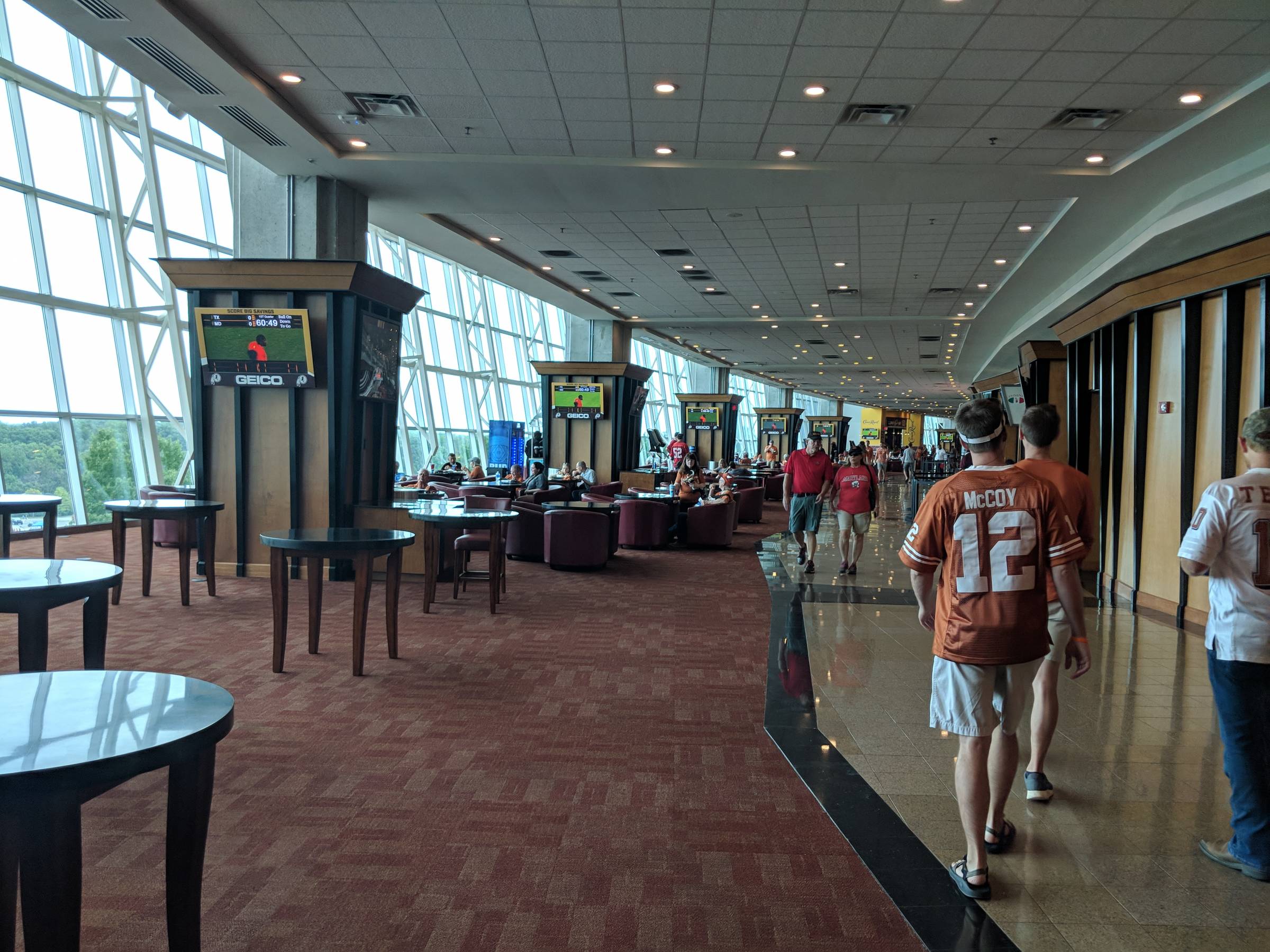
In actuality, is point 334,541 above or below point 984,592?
below

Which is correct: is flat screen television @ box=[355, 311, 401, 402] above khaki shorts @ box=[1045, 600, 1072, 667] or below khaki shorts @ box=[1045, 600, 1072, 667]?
above

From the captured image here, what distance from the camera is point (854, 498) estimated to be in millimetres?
9391

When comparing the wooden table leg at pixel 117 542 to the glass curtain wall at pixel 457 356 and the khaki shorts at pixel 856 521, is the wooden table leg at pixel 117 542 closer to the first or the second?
the khaki shorts at pixel 856 521

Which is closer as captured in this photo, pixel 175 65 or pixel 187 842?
pixel 187 842

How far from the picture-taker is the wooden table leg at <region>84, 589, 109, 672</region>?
329cm

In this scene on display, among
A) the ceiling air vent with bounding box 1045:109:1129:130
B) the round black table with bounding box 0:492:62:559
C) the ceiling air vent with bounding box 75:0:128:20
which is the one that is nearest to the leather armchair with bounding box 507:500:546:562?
the round black table with bounding box 0:492:62:559

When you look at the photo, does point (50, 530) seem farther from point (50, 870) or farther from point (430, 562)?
point (50, 870)

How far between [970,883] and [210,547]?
623 centimetres

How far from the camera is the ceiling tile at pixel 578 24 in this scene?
221 inches

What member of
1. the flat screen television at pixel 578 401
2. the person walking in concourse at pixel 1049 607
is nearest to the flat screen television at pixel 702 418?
the flat screen television at pixel 578 401

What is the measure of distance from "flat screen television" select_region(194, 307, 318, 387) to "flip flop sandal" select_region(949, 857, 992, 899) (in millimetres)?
6809

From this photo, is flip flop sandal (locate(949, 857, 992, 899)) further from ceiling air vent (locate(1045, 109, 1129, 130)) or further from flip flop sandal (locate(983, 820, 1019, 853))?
ceiling air vent (locate(1045, 109, 1129, 130))

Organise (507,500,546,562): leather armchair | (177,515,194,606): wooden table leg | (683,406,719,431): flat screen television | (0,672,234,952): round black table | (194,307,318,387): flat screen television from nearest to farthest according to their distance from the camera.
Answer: (0,672,234,952): round black table
(177,515,194,606): wooden table leg
(194,307,318,387): flat screen television
(507,500,546,562): leather armchair
(683,406,719,431): flat screen television

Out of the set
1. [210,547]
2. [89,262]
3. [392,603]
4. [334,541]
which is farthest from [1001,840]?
[89,262]
